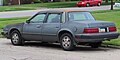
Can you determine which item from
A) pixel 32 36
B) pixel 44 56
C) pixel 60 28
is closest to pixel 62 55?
pixel 44 56

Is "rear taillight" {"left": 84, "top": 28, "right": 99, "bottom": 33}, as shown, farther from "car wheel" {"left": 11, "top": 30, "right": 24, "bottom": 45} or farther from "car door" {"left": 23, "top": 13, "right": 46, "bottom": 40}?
"car wheel" {"left": 11, "top": 30, "right": 24, "bottom": 45}

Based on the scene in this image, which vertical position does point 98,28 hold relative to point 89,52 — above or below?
above

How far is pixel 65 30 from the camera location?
12.8 m

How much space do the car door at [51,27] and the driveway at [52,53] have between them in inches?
16.3

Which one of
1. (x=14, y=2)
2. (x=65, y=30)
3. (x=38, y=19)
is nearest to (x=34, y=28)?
(x=38, y=19)

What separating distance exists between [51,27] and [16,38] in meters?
1.86

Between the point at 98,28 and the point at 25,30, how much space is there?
303 cm

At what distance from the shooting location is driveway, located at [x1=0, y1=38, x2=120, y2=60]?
37.3 feet

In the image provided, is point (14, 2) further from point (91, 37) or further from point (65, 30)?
point (91, 37)

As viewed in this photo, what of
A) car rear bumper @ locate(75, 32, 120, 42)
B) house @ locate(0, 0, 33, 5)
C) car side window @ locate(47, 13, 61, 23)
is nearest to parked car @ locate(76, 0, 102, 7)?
house @ locate(0, 0, 33, 5)

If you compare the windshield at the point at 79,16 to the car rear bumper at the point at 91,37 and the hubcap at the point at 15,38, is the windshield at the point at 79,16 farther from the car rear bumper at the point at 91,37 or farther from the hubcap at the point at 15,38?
the hubcap at the point at 15,38

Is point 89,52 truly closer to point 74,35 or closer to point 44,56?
point 74,35

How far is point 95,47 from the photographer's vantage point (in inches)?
535

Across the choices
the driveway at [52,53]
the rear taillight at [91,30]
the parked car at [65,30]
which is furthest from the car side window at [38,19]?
the rear taillight at [91,30]
